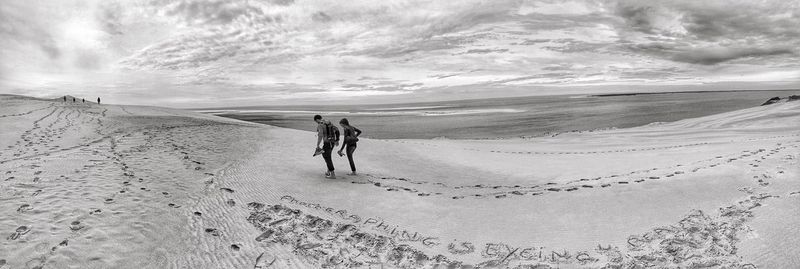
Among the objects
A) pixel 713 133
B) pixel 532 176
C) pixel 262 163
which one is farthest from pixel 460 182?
pixel 713 133

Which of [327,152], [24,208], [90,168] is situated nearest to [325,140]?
[327,152]

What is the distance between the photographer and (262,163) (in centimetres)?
1257

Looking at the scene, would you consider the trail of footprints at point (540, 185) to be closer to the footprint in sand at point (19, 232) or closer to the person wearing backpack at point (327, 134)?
the person wearing backpack at point (327, 134)

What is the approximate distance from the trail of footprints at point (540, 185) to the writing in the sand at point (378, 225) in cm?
236

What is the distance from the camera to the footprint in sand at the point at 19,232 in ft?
18.2

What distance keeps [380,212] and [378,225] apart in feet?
2.66

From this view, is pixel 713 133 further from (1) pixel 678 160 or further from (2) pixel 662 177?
(2) pixel 662 177

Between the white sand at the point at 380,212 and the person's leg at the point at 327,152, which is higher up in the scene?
the person's leg at the point at 327,152

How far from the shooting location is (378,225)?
788 cm

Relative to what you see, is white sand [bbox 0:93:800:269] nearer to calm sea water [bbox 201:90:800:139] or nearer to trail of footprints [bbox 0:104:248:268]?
trail of footprints [bbox 0:104:248:268]

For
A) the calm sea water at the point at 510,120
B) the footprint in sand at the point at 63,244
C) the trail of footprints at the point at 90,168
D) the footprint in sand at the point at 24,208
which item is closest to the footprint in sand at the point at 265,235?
the trail of footprints at the point at 90,168

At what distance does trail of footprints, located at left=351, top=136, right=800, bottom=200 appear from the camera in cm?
1045

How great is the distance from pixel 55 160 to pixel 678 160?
1934cm

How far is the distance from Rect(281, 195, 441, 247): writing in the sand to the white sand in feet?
0.12
